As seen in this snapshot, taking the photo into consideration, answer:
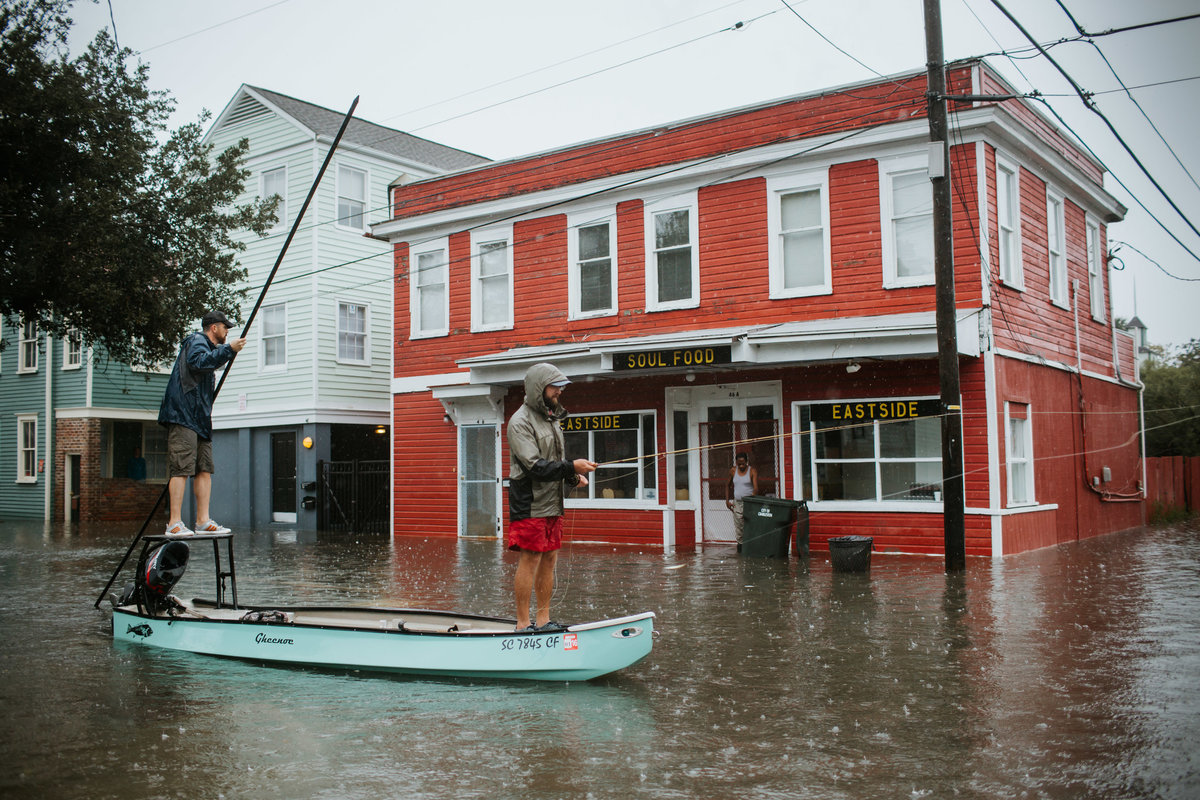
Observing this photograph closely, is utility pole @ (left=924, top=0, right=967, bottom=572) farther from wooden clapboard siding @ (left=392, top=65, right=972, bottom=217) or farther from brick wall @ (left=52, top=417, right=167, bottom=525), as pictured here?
brick wall @ (left=52, top=417, right=167, bottom=525)

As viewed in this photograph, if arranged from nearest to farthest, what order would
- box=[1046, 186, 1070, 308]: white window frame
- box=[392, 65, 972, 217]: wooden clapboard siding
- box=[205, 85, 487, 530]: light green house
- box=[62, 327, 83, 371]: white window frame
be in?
box=[392, 65, 972, 217]: wooden clapboard siding
box=[1046, 186, 1070, 308]: white window frame
box=[205, 85, 487, 530]: light green house
box=[62, 327, 83, 371]: white window frame

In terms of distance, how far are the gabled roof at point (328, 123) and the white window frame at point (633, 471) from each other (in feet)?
35.0

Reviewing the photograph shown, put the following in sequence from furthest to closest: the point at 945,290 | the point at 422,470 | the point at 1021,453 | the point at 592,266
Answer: the point at 422,470 → the point at 592,266 → the point at 1021,453 → the point at 945,290

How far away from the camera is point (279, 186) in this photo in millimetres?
26516

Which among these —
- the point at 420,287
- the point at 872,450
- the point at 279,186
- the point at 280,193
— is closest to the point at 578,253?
the point at 420,287

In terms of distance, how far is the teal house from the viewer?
98.1 feet

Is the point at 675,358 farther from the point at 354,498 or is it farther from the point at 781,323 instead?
the point at 354,498

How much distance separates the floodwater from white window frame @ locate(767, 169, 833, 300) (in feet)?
21.3

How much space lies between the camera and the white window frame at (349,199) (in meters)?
26.0

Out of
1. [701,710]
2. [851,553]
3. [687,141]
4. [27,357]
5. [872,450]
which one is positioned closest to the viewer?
[701,710]

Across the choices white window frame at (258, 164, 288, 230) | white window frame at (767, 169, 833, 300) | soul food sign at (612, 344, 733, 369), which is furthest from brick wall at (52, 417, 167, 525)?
white window frame at (767, 169, 833, 300)

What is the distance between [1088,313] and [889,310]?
6466 mm

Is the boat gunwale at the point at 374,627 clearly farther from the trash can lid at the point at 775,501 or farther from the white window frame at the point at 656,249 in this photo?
the white window frame at the point at 656,249

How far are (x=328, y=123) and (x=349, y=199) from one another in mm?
2307
